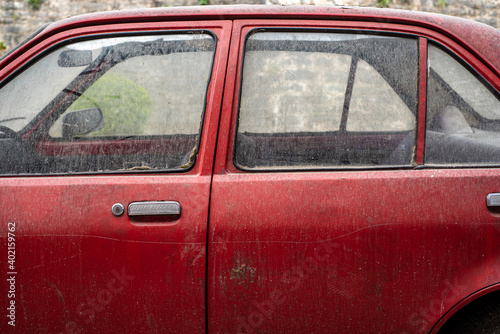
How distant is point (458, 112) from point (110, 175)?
144cm

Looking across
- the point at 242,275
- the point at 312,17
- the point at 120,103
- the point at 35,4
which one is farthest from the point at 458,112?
the point at 35,4

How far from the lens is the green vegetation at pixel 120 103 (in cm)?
178

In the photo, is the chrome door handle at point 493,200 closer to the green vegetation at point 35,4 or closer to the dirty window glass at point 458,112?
the dirty window glass at point 458,112

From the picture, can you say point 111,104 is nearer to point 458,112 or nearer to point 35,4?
point 458,112

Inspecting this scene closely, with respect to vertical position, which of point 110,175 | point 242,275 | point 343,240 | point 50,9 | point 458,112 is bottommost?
point 242,275

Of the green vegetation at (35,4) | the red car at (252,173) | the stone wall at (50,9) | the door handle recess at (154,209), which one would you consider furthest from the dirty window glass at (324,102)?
the green vegetation at (35,4)

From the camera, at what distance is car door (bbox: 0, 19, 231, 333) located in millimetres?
1630

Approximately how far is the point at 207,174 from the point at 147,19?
0.72 meters

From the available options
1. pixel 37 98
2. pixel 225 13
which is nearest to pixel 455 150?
pixel 225 13

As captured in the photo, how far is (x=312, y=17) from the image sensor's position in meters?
1.82

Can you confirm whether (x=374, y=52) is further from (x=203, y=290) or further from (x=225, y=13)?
(x=203, y=290)

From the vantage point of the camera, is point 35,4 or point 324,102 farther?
point 35,4

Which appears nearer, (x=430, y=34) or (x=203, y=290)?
(x=203, y=290)

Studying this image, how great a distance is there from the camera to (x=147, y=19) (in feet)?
5.98
